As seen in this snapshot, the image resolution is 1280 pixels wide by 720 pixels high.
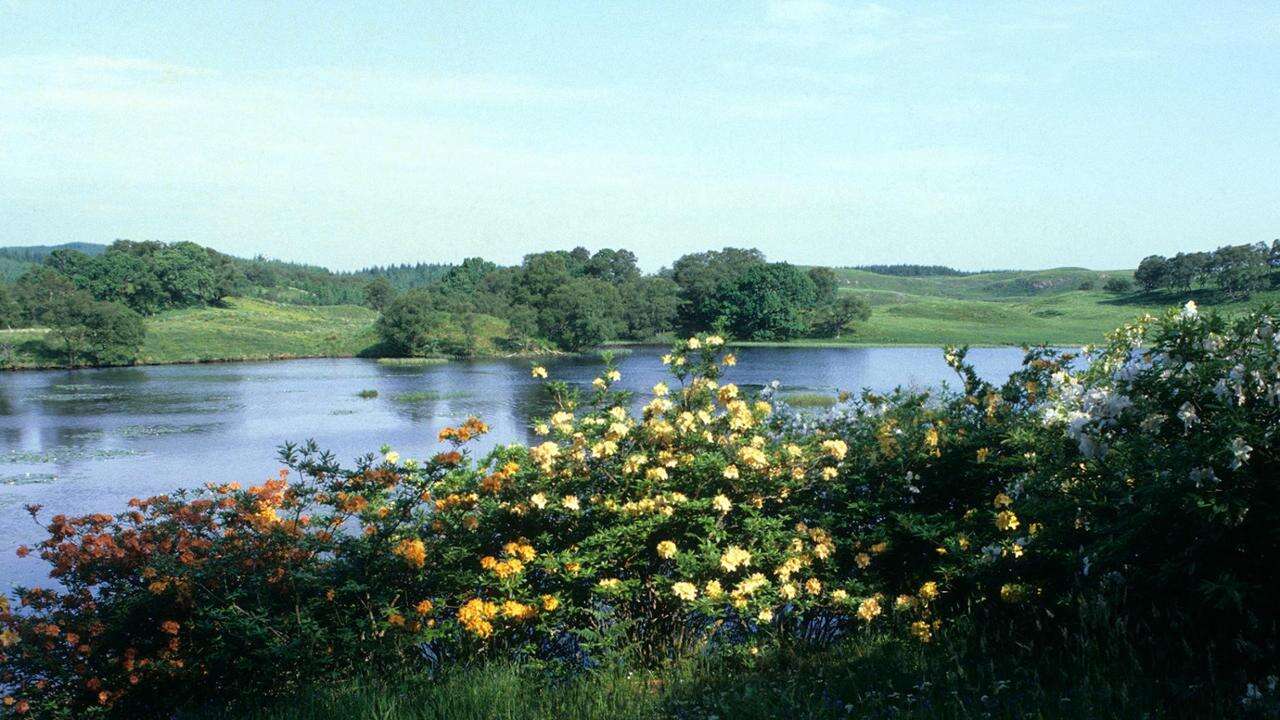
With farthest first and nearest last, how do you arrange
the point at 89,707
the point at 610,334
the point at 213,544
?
the point at 610,334, the point at 213,544, the point at 89,707

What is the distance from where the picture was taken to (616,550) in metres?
5.80

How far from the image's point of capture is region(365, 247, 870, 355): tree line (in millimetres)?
79812

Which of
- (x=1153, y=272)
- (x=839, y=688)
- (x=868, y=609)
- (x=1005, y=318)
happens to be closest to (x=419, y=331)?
(x=868, y=609)

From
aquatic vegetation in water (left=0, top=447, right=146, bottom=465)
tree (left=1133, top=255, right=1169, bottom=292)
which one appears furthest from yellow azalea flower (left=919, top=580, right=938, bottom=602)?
tree (left=1133, top=255, right=1169, bottom=292)

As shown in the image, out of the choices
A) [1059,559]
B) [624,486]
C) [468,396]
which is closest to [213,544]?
[624,486]

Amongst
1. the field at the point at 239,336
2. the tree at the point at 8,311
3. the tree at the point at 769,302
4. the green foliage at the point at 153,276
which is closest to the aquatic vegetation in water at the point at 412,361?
the field at the point at 239,336

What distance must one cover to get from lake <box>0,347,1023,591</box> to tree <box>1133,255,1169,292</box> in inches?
2029

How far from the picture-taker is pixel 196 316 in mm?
91500

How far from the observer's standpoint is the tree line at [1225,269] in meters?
85.2

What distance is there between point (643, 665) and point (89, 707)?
3.58 metres

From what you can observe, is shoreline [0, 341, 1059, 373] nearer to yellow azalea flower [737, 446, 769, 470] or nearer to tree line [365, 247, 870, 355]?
tree line [365, 247, 870, 355]

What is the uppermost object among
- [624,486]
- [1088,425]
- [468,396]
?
[1088,425]

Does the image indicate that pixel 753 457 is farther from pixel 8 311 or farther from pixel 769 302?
pixel 8 311

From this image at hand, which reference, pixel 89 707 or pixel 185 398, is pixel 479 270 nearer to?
pixel 185 398
